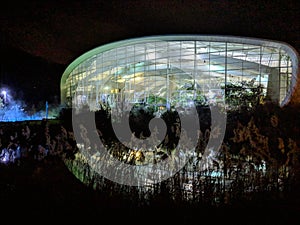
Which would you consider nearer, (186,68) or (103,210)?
(103,210)

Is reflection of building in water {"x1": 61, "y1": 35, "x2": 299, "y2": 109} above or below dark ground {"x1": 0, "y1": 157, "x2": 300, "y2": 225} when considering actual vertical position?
above

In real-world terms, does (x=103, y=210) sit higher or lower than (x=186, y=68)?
lower

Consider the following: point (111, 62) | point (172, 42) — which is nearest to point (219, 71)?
point (172, 42)

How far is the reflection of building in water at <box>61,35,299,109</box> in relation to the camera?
24906 mm

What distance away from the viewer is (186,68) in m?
29.4

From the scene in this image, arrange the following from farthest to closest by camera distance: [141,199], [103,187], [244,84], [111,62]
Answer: [111,62] → [244,84] → [103,187] → [141,199]

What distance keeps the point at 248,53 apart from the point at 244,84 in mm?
4596

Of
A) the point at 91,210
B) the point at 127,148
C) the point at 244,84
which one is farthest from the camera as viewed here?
the point at 244,84

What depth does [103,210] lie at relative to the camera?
5.44m

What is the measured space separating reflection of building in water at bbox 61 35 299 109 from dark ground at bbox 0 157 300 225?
1510cm

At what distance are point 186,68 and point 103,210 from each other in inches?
974

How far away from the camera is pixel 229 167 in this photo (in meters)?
6.70

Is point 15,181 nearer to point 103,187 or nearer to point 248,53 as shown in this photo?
point 103,187

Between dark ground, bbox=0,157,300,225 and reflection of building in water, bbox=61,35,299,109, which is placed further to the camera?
reflection of building in water, bbox=61,35,299,109
